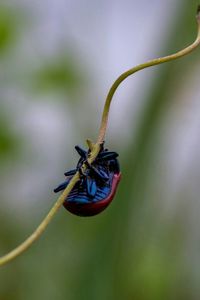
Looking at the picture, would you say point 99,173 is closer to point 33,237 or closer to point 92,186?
point 92,186

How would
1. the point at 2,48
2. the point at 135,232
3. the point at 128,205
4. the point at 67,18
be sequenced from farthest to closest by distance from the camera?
the point at 67,18, the point at 135,232, the point at 128,205, the point at 2,48

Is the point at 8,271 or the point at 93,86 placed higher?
the point at 93,86

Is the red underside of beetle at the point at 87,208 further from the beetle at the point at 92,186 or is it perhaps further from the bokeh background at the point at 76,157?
the bokeh background at the point at 76,157

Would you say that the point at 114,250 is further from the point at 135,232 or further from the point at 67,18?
the point at 67,18

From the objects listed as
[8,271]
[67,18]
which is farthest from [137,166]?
[67,18]

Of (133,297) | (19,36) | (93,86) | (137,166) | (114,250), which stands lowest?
(133,297)

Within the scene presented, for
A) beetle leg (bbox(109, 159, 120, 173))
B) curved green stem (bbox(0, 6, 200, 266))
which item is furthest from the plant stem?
beetle leg (bbox(109, 159, 120, 173))

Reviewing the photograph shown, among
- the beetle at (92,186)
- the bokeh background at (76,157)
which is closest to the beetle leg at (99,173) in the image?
the beetle at (92,186)
